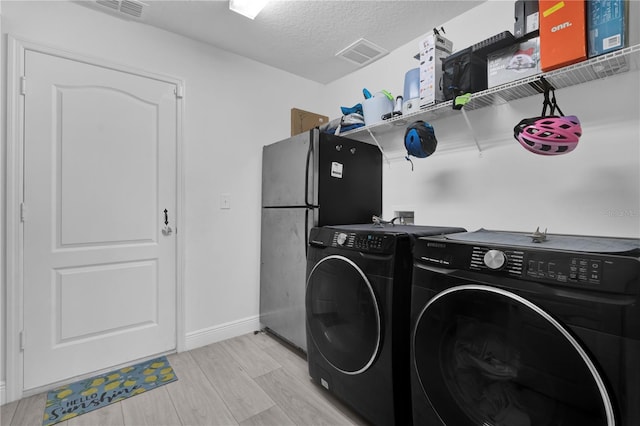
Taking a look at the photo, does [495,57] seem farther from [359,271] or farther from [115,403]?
[115,403]

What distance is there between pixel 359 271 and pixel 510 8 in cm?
178

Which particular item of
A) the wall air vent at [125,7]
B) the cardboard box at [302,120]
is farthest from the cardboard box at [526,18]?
the wall air vent at [125,7]

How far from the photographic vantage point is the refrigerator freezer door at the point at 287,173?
7.00ft

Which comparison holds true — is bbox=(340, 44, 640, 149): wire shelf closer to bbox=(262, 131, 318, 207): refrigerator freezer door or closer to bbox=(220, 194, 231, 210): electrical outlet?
bbox=(262, 131, 318, 207): refrigerator freezer door

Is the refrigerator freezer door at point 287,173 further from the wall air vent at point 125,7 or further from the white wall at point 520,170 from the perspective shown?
the wall air vent at point 125,7

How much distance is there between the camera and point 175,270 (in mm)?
2281

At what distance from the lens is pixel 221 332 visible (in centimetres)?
249

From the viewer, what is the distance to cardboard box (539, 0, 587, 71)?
3.86 feet

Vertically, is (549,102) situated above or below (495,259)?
above

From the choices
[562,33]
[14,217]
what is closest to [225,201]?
[14,217]

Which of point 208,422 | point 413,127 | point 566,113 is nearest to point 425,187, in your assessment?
point 413,127

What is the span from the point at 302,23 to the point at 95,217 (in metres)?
1.94

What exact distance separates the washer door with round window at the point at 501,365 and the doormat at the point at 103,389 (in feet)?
5.47

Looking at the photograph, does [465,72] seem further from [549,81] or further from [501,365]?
[501,365]
